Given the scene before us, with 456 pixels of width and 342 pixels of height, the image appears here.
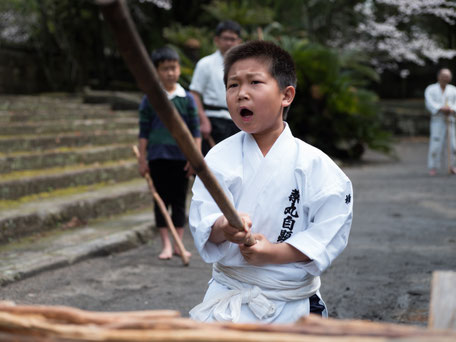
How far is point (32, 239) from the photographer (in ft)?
17.5

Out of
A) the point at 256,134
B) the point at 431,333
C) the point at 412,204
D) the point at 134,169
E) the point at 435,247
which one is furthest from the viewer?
the point at 134,169

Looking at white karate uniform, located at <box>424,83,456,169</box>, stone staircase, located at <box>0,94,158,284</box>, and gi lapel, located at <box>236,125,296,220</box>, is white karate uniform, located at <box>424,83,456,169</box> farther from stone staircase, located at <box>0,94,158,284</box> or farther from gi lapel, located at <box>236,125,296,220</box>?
gi lapel, located at <box>236,125,296,220</box>

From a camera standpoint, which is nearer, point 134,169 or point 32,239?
point 32,239

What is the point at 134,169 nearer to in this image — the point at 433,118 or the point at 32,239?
the point at 32,239

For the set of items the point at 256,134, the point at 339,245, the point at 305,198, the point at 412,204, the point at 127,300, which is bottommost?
the point at 412,204

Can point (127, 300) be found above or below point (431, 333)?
below

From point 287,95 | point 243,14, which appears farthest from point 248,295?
point 243,14

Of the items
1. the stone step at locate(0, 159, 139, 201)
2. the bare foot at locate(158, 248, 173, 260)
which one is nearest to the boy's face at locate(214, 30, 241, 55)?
the bare foot at locate(158, 248, 173, 260)

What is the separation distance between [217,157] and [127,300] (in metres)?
2.08

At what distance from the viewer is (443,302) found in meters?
1.20

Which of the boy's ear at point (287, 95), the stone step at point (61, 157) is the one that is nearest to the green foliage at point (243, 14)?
the stone step at point (61, 157)

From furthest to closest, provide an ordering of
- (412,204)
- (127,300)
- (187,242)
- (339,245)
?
(412,204) < (187,242) < (127,300) < (339,245)

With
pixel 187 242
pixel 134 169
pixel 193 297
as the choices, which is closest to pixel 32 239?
pixel 187 242

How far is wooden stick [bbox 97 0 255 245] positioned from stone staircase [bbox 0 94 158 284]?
3.30 metres
